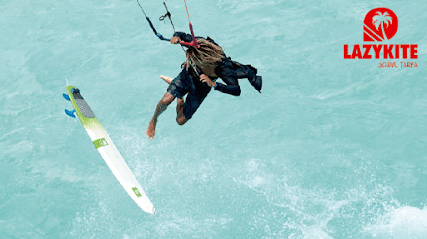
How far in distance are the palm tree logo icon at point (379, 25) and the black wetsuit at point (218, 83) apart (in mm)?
7224

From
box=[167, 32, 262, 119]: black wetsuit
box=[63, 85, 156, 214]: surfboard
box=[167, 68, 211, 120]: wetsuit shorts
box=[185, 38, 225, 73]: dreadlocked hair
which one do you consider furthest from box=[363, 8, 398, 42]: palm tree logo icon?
box=[63, 85, 156, 214]: surfboard

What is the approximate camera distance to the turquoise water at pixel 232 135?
30.7ft

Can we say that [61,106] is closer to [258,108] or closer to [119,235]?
[119,235]

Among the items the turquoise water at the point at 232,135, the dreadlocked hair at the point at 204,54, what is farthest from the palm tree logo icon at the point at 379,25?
the dreadlocked hair at the point at 204,54

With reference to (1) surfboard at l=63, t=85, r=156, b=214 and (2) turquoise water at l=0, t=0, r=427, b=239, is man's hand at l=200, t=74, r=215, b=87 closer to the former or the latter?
(1) surfboard at l=63, t=85, r=156, b=214

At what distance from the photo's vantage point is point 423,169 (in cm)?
992

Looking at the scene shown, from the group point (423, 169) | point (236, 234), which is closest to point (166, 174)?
point (236, 234)

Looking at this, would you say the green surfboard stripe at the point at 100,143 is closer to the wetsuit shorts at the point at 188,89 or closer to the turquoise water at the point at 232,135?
the turquoise water at the point at 232,135

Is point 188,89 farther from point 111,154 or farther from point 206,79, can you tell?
point 111,154

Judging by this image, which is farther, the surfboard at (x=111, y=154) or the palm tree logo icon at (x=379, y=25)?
the palm tree logo icon at (x=379, y=25)

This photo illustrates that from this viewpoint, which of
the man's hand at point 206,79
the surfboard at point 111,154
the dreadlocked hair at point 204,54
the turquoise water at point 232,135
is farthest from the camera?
the turquoise water at point 232,135

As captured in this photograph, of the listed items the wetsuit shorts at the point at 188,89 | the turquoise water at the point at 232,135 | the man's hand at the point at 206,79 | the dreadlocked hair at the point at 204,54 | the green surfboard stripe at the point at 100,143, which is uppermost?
the dreadlocked hair at the point at 204,54

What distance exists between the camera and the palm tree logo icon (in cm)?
1321

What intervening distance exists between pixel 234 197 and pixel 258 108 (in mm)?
2886
